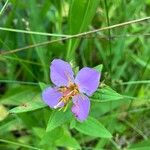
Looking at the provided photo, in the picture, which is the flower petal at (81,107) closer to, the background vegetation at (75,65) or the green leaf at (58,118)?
the green leaf at (58,118)

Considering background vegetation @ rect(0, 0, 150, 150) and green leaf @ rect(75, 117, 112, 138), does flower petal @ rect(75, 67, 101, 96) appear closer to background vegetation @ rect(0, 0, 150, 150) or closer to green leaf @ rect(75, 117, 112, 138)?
green leaf @ rect(75, 117, 112, 138)

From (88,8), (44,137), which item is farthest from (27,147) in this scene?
(88,8)

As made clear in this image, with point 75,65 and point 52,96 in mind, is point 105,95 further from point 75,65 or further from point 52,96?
point 75,65

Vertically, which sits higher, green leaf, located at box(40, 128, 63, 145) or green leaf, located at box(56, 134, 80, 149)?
green leaf, located at box(40, 128, 63, 145)

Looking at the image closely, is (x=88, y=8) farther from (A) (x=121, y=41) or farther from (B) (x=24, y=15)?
(B) (x=24, y=15)

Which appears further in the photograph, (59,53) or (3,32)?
(59,53)

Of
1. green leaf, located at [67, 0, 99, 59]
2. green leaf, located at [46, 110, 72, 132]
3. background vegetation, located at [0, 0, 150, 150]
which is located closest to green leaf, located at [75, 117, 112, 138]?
green leaf, located at [46, 110, 72, 132]

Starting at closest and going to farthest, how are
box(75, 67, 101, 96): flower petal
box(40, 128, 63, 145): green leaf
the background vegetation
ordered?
1. box(75, 67, 101, 96): flower petal
2. box(40, 128, 63, 145): green leaf
3. the background vegetation

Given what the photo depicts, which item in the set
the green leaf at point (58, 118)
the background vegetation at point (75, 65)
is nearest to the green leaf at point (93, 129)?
the green leaf at point (58, 118)
